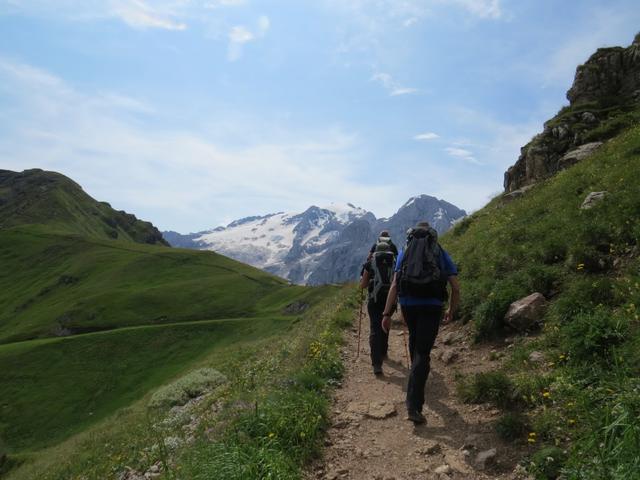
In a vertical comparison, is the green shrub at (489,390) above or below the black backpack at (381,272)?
below

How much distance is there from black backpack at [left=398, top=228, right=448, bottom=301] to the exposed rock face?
20436 mm

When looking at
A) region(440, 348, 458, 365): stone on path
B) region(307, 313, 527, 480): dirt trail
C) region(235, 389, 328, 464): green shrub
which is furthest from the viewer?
region(440, 348, 458, 365): stone on path

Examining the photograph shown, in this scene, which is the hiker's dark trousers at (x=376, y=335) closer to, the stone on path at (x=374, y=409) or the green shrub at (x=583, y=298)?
the stone on path at (x=374, y=409)

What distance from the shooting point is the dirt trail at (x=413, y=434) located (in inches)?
268

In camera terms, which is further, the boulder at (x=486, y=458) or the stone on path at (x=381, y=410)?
the stone on path at (x=381, y=410)

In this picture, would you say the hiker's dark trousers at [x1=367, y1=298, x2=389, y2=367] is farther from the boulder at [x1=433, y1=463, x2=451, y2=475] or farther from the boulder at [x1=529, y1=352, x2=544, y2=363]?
the boulder at [x1=433, y1=463, x2=451, y2=475]

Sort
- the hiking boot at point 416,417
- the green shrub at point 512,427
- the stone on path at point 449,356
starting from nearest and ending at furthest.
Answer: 1. the green shrub at point 512,427
2. the hiking boot at point 416,417
3. the stone on path at point 449,356

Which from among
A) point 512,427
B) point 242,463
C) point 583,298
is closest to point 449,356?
point 583,298

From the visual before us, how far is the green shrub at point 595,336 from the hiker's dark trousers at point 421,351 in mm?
2482

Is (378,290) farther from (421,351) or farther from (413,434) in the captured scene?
(413,434)

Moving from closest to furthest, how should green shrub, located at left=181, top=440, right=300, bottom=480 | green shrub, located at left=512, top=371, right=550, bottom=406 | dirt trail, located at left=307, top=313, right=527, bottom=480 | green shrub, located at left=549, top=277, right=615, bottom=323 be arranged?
green shrub, located at left=181, top=440, right=300, bottom=480 < dirt trail, located at left=307, top=313, right=527, bottom=480 < green shrub, located at left=512, top=371, right=550, bottom=406 < green shrub, located at left=549, top=277, right=615, bottom=323

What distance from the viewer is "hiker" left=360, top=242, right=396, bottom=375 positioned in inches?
475

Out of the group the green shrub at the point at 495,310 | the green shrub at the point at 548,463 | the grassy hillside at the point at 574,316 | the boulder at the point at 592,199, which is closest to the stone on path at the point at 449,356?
the green shrub at the point at 495,310

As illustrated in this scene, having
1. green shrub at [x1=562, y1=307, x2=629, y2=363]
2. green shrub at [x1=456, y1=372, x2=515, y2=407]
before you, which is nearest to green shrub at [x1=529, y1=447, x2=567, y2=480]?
green shrub at [x1=456, y1=372, x2=515, y2=407]
